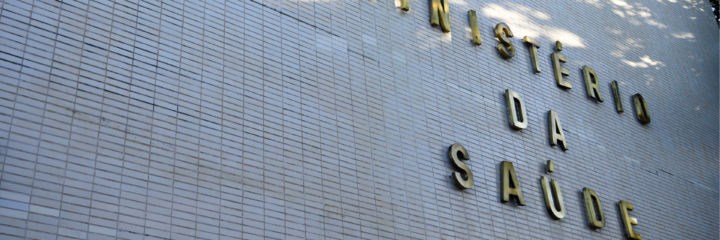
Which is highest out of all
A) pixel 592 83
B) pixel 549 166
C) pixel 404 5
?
pixel 592 83

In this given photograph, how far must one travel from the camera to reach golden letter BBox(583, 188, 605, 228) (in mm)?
11195

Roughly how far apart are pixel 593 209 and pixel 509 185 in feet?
6.28

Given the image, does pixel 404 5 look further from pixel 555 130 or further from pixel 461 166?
pixel 555 130

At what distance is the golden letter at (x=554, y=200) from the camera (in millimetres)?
10625

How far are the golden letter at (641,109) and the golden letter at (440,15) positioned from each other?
4952mm

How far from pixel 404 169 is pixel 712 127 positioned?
958cm

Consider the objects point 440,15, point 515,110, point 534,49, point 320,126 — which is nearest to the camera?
point 320,126

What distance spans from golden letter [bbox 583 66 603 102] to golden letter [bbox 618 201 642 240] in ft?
6.76

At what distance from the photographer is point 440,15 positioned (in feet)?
36.1

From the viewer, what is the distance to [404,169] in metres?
9.10

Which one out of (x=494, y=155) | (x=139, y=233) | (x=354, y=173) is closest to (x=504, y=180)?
(x=494, y=155)

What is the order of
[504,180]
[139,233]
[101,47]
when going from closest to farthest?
[139,233]
[101,47]
[504,180]

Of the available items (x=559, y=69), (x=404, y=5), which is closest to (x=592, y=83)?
(x=559, y=69)

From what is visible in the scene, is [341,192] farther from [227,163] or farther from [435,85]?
[435,85]
